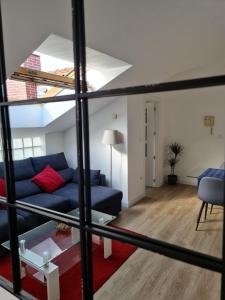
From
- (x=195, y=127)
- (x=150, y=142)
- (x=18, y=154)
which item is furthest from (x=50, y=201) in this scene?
(x=195, y=127)

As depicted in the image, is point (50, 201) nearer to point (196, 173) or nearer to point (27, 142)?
point (27, 142)

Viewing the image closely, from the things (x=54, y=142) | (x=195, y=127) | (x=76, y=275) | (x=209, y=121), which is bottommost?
(x=76, y=275)

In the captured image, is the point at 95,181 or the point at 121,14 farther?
the point at 95,181

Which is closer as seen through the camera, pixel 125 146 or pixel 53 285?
pixel 53 285

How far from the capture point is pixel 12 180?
38.9 inches

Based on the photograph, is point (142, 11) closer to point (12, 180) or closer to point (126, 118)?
point (12, 180)

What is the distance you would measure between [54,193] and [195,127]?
351 centimetres

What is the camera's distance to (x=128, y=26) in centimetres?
216

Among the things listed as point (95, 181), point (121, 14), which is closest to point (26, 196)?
point (95, 181)

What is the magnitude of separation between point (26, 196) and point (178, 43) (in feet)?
10.0

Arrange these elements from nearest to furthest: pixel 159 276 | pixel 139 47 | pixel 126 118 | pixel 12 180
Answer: pixel 12 180 < pixel 159 276 < pixel 139 47 < pixel 126 118

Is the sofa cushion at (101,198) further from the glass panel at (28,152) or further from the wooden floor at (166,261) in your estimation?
the glass panel at (28,152)

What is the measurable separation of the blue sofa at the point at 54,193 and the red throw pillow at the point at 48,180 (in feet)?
0.24

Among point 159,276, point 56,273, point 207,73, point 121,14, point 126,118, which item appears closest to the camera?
point 121,14
